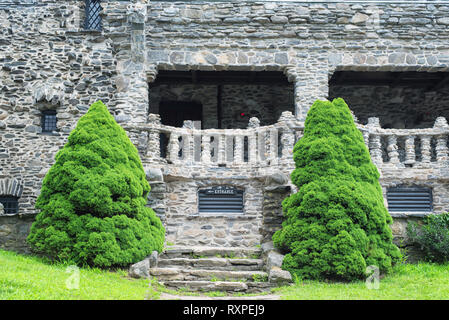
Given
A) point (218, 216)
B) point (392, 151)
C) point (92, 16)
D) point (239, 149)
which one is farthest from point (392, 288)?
point (92, 16)

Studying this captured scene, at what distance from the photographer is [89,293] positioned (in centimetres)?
579

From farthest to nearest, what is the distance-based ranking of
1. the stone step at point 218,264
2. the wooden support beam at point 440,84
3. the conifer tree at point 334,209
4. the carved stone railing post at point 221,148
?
the wooden support beam at point 440,84
the carved stone railing post at point 221,148
the stone step at point 218,264
the conifer tree at point 334,209

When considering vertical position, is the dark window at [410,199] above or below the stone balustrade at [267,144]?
below

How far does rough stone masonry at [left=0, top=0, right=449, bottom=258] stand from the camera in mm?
11172

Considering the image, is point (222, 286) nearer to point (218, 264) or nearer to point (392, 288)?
point (218, 264)

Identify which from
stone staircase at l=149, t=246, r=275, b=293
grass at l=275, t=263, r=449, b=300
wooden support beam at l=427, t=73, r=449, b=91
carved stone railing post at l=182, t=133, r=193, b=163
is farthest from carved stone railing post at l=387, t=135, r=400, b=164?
carved stone railing post at l=182, t=133, r=193, b=163

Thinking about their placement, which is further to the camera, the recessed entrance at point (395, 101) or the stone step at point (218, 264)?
the recessed entrance at point (395, 101)

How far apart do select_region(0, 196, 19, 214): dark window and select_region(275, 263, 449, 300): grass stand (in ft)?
29.0

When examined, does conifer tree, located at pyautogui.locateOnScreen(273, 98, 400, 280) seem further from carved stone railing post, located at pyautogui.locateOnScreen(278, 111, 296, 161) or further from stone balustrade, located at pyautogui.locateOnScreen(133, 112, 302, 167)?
stone balustrade, located at pyautogui.locateOnScreen(133, 112, 302, 167)

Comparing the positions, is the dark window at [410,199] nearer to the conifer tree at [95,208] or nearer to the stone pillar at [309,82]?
the stone pillar at [309,82]

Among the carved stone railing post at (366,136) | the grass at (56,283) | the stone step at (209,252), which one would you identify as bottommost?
the grass at (56,283)

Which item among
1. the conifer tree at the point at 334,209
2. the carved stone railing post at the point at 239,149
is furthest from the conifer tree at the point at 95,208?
the carved stone railing post at the point at 239,149

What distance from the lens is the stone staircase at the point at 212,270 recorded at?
7.36 meters

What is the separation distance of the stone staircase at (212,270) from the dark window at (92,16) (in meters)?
8.39
